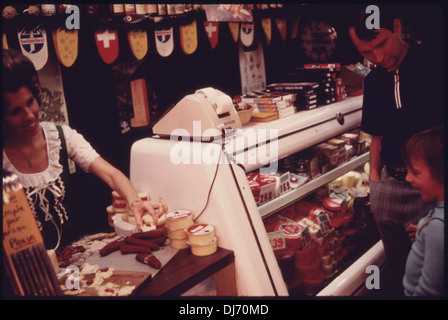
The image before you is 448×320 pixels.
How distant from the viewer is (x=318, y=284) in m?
2.83

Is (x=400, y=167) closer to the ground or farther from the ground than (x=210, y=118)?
closer to the ground

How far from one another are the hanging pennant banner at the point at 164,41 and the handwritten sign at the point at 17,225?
173cm

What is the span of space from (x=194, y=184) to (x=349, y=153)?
1.71 metres

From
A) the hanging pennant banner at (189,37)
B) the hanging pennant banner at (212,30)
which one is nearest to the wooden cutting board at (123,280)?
the hanging pennant banner at (189,37)

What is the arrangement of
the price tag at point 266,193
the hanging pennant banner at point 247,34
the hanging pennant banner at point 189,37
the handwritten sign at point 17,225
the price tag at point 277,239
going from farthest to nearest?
1. the hanging pennant banner at point 247,34
2. the hanging pennant banner at point 189,37
3. the price tag at point 277,239
4. the price tag at point 266,193
5. the handwritten sign at point 17,225

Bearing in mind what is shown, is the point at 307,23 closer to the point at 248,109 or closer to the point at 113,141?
the point at 248,109

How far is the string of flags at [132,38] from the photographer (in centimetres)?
232

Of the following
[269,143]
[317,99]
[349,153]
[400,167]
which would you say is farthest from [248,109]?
[349,153]

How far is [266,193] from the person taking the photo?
2.54 metres

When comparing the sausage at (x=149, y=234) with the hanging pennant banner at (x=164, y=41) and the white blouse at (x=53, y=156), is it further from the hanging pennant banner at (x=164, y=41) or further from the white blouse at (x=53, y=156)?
the hanging pennant banner at (x=164, y=41)

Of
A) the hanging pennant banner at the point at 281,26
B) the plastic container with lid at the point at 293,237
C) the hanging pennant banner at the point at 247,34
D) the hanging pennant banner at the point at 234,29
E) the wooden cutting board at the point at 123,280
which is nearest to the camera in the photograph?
the wooden cutting board at the point at 123,280
